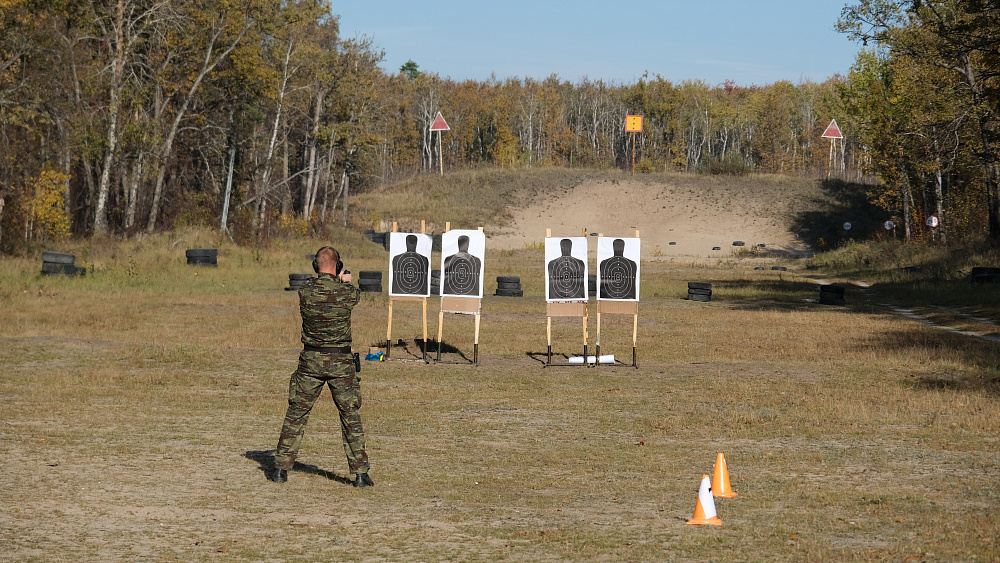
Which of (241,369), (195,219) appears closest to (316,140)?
(195,219)

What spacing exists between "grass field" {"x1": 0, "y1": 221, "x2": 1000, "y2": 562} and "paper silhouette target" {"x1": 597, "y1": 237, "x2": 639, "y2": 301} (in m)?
1.25

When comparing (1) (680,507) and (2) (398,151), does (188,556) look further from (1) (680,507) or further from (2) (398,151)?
(2) (398,151)

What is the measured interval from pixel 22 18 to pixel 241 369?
27440mm

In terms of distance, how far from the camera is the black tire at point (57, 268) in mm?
32094

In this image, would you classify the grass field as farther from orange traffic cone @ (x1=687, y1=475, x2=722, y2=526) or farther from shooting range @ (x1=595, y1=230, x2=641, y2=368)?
shooting range @ (x1=595, y1=230, x2=641, y2=368)

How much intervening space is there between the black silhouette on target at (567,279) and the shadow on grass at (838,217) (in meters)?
56.0

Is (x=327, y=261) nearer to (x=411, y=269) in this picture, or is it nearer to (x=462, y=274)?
(x=462, y=274)

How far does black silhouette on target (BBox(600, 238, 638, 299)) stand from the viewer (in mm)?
19578

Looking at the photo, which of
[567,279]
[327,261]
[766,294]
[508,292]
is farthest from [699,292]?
[327,261]

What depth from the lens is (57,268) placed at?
3225cm

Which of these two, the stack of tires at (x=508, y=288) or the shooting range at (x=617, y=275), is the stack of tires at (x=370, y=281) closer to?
the stack of tires at (x=508, y=288)

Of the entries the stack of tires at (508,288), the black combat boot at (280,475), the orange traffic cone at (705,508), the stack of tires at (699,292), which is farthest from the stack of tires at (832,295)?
the black combat boot at (280,475)

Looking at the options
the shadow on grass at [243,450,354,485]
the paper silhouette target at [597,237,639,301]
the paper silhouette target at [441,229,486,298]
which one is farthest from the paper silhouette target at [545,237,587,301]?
the shadow on grass at [243,450,354,485]

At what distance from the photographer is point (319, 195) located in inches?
3179
